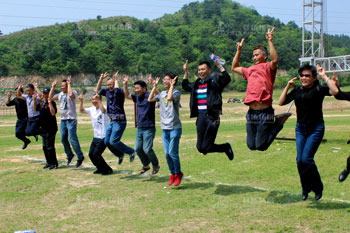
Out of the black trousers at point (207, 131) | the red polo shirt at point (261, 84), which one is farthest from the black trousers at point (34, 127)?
the red polo shirt at point (261, 84)

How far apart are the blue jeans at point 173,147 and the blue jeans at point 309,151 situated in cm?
267

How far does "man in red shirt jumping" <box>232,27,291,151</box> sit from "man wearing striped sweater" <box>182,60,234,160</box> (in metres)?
0.77

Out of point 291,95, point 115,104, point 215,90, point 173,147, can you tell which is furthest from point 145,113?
point 291,95

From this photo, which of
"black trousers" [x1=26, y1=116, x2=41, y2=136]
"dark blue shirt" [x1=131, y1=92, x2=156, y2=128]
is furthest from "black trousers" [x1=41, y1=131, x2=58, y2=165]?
"dark blue shirt" [x1=131, y1=92, x2=156, y2=128]

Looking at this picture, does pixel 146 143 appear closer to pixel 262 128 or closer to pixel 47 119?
pixel 262 128

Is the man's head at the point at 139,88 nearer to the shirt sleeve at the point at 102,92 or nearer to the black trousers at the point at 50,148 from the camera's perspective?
the shirt sleeve at the point at 102,92

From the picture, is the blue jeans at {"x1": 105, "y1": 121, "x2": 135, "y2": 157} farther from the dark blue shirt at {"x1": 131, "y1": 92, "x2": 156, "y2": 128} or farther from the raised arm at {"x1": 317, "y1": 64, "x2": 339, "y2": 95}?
the raised arm at {"x1": 317, "y1": 64, "x2": 339, "y2": 95}

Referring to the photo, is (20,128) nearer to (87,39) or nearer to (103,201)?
(103,201)

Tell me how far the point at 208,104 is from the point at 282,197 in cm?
→ 228

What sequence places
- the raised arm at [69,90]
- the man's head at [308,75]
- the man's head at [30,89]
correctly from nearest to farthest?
1. the man's head at [308,75]
2. the raised arm at [69,90]
3. the man's head at [30,89]

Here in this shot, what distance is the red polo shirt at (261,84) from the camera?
705 centimetres

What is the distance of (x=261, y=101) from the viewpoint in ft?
23.2

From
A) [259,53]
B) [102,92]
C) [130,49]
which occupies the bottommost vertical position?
[102,92]

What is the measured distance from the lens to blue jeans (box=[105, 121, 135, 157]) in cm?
972
